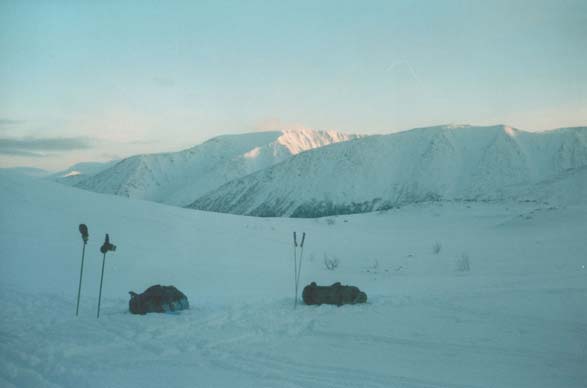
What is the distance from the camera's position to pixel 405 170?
372ft

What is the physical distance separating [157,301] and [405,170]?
108 metres

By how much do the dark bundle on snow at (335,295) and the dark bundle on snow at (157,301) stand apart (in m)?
3.02

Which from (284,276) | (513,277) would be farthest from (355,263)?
(513,277)

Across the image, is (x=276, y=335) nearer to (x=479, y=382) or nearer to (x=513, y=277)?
(x=479, y=382)

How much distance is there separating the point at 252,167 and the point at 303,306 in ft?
582

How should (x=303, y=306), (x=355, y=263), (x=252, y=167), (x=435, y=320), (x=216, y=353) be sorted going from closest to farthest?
(x=216, y=353) < (x=435, y=320) < (x=303, y=306) < (x=355, y=263) < (x=252, y=167)

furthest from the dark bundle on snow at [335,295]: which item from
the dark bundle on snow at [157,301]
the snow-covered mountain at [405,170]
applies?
the snow-covered mountain at [405,170]

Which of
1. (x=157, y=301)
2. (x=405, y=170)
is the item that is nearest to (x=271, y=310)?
(x=157, y=301)

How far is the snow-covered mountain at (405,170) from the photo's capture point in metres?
102

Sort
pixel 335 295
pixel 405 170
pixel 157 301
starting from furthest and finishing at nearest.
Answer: pixel 405 170, pixel 335 295, pixel 157 301

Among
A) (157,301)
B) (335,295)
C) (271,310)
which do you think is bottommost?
(271,310)

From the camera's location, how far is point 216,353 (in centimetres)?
715

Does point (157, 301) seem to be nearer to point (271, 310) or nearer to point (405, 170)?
point (271, 310)

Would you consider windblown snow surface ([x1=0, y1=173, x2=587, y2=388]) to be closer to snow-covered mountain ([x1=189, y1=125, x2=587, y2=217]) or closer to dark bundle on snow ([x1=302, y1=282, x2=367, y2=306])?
dark bundle on snow ([x1=302, y1=282, x2=367, y2=306])
